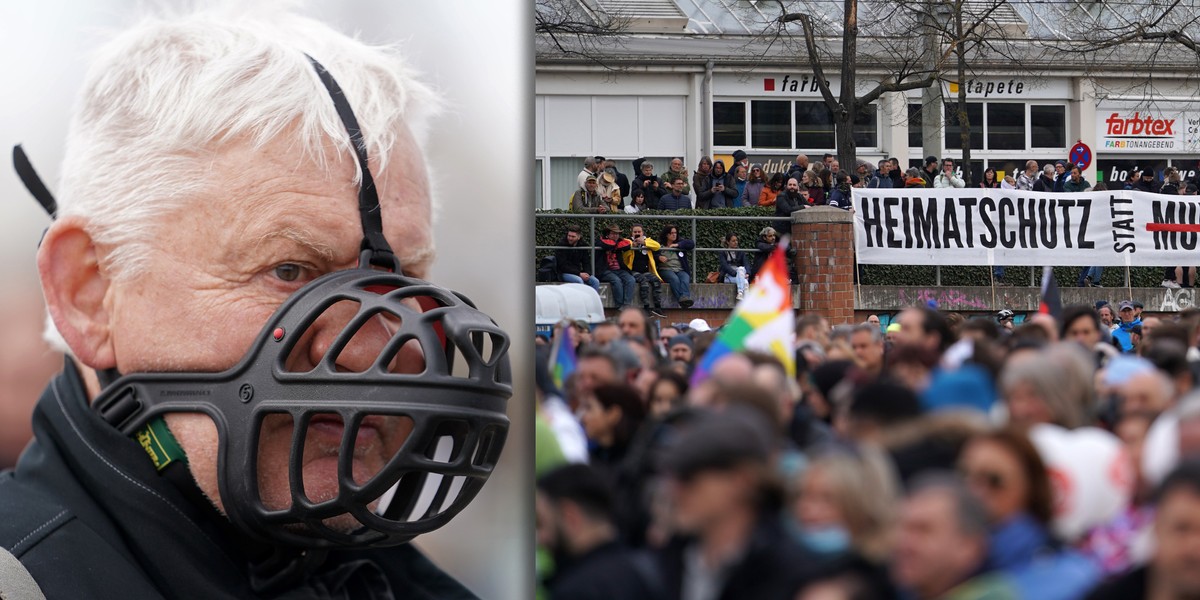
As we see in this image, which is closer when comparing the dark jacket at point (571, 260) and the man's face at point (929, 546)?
the man's face at point (929, 546)

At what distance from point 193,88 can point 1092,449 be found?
939 mm

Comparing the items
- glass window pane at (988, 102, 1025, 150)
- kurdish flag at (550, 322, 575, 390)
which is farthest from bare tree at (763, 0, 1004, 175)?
kurdish flag at (550, 322, 575, 390)

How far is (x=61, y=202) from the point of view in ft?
4.15

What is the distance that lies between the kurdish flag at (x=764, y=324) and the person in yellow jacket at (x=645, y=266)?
0.26 feet

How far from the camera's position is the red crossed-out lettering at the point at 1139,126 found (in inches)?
50.3

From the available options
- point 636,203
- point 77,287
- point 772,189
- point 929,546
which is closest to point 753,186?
point 772,189

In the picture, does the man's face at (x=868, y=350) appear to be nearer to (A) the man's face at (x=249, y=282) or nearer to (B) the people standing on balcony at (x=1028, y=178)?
(B) the people standing on balcony at (x=1028, y=178)

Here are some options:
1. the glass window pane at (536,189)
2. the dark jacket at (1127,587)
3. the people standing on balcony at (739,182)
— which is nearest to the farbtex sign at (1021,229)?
the people standing on balcony at (739,182)

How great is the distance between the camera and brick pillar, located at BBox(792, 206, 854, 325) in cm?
99


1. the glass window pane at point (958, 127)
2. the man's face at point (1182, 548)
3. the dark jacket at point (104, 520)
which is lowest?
the dark jacket at point (104, 520)

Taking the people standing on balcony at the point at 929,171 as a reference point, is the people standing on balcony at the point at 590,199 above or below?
below

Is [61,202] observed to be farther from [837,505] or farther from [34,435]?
[837,505]

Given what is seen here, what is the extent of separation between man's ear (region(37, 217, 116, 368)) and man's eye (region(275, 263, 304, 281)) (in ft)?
0.59

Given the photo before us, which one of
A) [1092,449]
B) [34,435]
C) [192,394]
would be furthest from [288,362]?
[1092,449]
